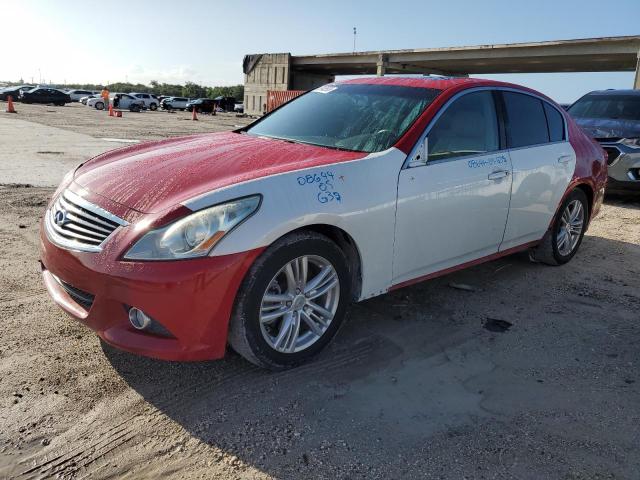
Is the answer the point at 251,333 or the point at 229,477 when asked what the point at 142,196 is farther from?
the point at 229,477

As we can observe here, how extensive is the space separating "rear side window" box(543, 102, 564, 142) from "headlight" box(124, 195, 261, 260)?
342 cm

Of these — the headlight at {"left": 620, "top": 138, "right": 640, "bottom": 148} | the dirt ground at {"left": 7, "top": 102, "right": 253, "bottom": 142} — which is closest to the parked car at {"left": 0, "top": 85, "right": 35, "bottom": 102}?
the dirt ground at {"left": 7, "top": 102, "right": 253, "bottom": 142}

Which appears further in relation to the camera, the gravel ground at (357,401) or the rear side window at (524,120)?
the rear side window at (524,120)

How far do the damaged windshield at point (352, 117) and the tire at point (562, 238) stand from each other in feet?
6.87

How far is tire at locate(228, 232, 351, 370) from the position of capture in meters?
2.76

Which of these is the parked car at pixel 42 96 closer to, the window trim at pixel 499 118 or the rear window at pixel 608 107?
the rear window at pixel 608 107

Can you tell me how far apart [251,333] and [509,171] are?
2.51 m

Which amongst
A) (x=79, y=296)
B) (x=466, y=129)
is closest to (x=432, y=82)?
(x=466, y=129)

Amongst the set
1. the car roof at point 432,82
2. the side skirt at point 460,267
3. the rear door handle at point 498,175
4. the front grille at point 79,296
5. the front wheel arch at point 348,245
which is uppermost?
the car roof at point 432,82

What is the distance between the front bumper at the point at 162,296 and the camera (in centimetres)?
253

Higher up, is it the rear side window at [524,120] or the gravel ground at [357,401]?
the rear side window at [524,120]

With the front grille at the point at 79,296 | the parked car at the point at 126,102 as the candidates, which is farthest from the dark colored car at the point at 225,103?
the front grille at the point at 79,296

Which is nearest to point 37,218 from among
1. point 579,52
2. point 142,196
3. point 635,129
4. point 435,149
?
point 142,196

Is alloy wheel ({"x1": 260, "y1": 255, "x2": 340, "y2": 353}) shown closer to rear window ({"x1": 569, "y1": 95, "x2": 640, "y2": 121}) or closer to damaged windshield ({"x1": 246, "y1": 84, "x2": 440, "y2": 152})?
damaged windshield ({"x1": 246, "y1": 84, "x2": 440, "y2": 152})
